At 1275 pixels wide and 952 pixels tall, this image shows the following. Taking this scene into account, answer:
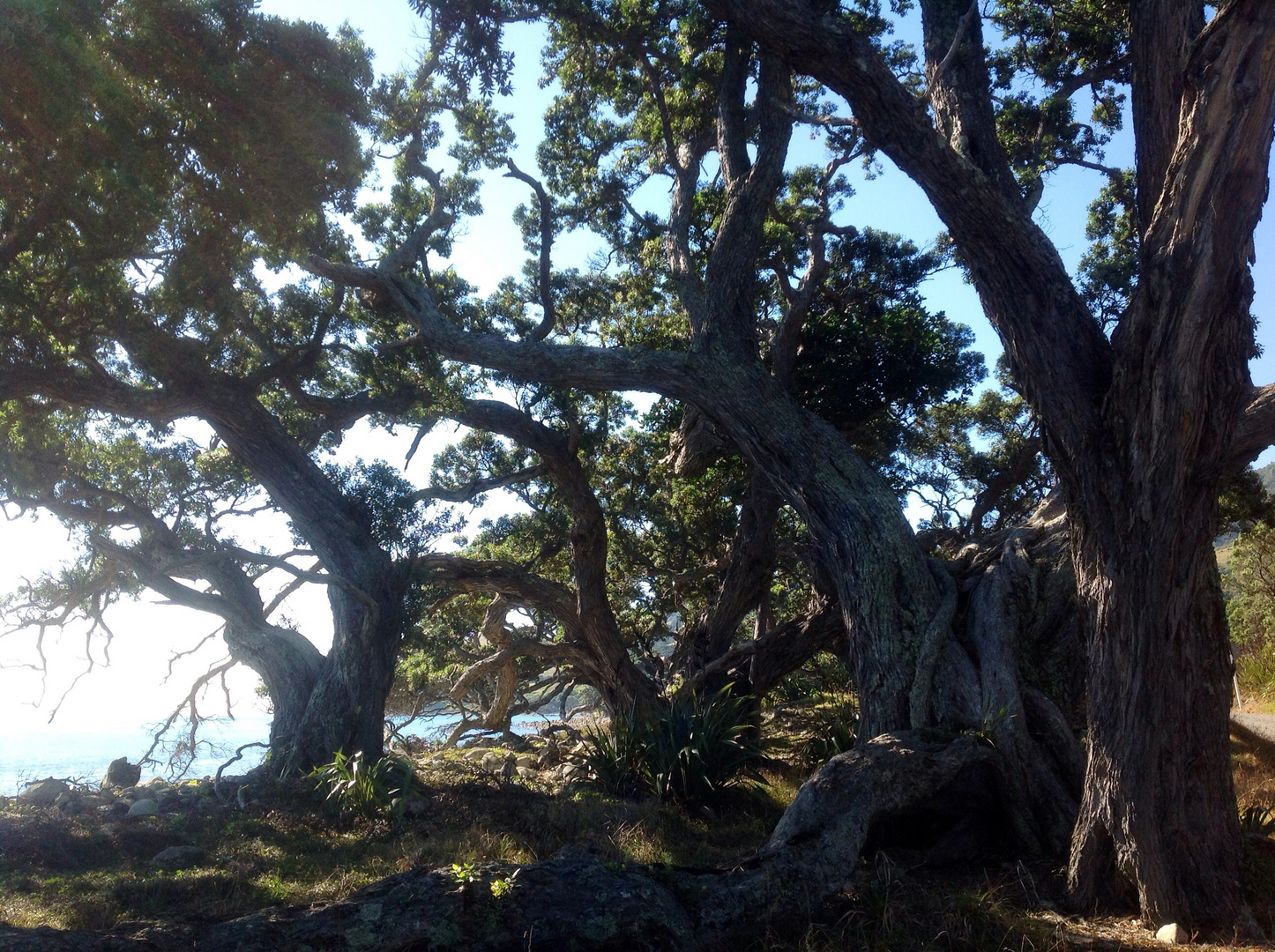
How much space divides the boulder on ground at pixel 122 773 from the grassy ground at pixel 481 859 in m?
2.04

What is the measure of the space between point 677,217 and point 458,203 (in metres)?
3.11

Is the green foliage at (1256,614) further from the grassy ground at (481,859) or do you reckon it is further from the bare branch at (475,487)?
the bare branch at (475,487)

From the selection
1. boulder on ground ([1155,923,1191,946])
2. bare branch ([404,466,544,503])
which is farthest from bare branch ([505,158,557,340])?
boulder on ground ([1155,923,1191,946])

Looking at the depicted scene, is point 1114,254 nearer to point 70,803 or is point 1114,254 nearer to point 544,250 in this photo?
point 544,250

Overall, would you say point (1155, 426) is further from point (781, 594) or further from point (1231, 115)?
point (781, 594)

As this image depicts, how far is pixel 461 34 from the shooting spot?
361 inches

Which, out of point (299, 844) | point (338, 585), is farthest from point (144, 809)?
point (338, 585)

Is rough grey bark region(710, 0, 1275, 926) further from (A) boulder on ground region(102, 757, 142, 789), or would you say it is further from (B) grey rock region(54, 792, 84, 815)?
(A) boulder on ground region(102, 757, 142, 789)

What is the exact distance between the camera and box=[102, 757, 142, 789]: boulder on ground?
371 inches

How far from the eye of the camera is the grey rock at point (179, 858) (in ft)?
19.7

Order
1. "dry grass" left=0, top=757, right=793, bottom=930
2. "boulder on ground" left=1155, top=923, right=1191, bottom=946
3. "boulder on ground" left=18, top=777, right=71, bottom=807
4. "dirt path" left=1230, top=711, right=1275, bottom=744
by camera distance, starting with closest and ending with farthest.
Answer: "boulder on ground" left=1155, top=923, right=1191, bottom=946, "dry grass" left=0, top=757, right=793, bottom=930, "boulder on ground" left=18, top=777, right=71, bottom=807, "dirt path" left=1230, top=711, right=1275, bottom=744

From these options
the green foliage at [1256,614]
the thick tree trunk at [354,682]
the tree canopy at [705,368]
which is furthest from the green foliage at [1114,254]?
the thick tree trunk at [354,682]

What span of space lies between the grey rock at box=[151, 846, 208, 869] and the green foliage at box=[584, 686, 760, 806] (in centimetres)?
378

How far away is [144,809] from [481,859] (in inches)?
147
